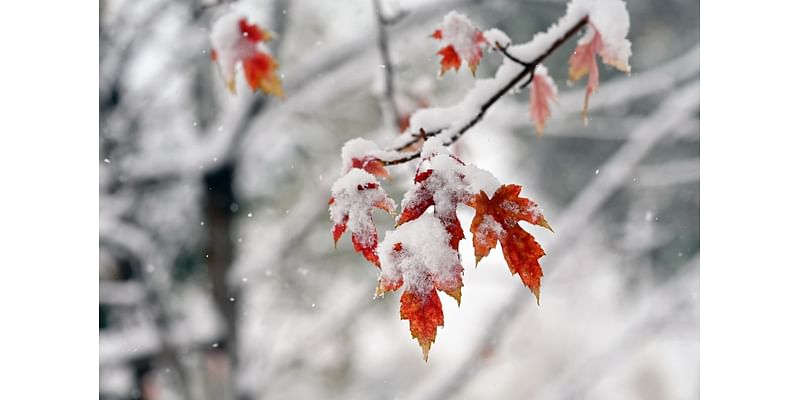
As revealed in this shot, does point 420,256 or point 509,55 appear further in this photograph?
point 509,55

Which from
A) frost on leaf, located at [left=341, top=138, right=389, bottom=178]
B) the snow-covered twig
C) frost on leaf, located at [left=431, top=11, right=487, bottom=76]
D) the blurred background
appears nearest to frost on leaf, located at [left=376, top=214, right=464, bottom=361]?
frost on leaf, located at [left=341, top=138, right=389, bottom=178]

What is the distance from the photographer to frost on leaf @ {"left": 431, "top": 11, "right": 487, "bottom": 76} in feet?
2.29

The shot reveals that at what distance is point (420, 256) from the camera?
389 mm

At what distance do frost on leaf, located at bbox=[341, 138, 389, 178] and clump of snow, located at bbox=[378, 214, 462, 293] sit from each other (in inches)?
4.7

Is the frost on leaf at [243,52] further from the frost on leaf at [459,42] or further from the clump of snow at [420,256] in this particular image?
the clump of snow at [420,256]

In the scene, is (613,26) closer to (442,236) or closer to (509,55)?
(509,55)

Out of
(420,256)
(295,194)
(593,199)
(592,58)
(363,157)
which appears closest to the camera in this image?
(420,256)

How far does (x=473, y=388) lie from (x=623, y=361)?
0.92 metres

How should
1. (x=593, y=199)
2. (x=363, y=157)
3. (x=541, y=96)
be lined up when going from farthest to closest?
(x=593, y=199) → (x=541, y=96) → (x=363, y=157)

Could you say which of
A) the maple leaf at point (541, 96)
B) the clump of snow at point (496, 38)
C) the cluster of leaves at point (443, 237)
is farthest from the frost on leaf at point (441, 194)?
the maple leaf at point (541, 96)

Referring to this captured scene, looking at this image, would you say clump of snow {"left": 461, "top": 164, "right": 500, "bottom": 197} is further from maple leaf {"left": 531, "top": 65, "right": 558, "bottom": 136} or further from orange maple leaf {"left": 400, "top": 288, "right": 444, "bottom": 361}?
maple leaf {"left": 531, "top": 65, "right": 558, "bottom": 136}

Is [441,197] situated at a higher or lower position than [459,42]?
lower

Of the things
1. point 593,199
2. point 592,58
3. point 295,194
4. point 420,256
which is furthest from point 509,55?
point 295,194

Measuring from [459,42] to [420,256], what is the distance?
1.28 ft
